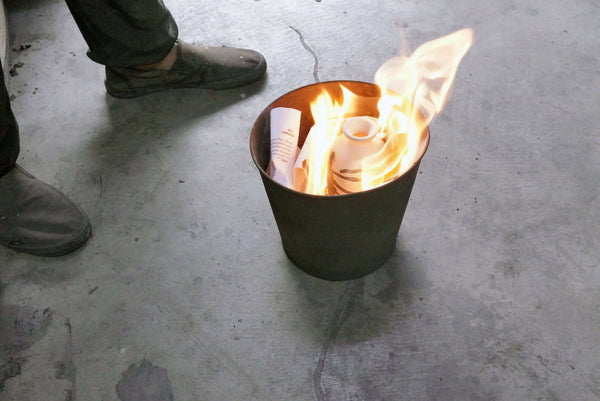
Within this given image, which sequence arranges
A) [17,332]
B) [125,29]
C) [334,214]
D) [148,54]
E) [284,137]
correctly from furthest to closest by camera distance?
[148,54]
[125,29]
[17,332]
[284,137]
[334,214]

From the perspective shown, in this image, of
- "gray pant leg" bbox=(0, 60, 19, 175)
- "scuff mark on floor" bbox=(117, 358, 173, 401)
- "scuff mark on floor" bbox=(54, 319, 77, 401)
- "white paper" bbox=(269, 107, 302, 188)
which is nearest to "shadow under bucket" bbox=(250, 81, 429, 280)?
"white paper" bbox=(269, 107, 302, 188)

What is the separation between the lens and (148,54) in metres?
1.57

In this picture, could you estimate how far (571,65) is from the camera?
168 cm

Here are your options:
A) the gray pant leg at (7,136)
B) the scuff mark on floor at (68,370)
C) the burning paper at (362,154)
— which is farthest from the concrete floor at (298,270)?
the burning paper at (362,154)

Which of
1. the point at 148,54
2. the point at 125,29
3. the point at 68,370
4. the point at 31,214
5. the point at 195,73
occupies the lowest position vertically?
the point at 68,370

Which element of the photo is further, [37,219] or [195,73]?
[195,73]

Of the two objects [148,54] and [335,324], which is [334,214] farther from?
[148,54]

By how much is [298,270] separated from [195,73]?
0.89m

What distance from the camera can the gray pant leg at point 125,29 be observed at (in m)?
1.41

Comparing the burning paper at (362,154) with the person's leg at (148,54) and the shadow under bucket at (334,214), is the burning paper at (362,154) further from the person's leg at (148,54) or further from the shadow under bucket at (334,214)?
the person's leg at (148,54)

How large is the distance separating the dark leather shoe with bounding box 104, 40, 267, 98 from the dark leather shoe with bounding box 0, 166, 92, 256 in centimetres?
51

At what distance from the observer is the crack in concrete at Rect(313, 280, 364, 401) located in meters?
1.06

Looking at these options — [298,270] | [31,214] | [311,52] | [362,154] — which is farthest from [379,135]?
[31,214]

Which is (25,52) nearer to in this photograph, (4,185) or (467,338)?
(4,185)
